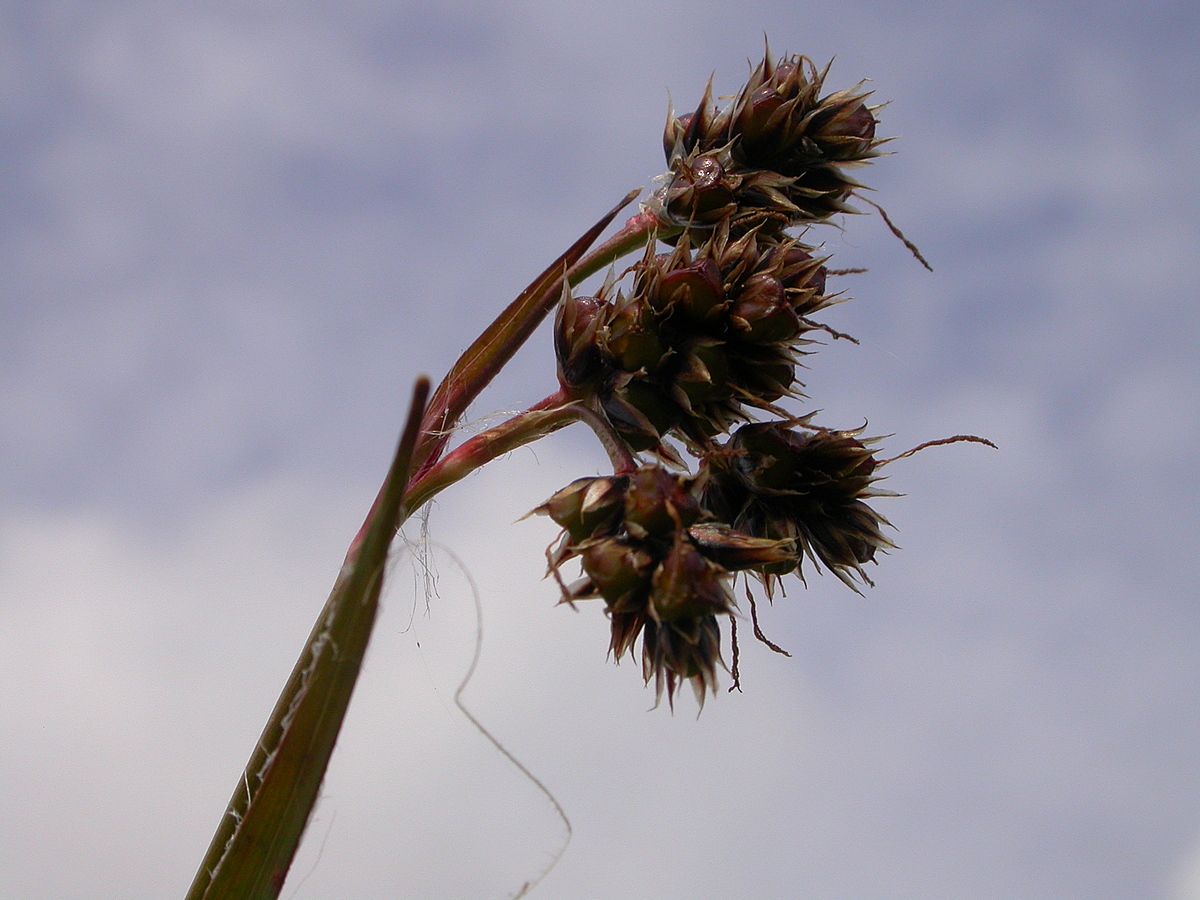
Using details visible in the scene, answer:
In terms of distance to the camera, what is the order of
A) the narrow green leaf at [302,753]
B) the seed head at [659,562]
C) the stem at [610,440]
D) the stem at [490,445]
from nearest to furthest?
the narrow green leaf at [302,753]
the seed head at [659,562]
the stem at [610,440]
the stem at [490,445]

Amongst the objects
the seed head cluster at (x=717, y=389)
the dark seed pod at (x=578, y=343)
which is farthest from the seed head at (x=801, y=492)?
the dark seed pod at (x=578, y=343)

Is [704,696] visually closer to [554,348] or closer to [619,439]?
[619,439]

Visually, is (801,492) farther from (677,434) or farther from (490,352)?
(490,352)

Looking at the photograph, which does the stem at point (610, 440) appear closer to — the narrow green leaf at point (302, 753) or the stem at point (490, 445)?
the stem at point (490, 445)

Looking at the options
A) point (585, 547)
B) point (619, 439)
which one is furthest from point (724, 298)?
point (585, 547)

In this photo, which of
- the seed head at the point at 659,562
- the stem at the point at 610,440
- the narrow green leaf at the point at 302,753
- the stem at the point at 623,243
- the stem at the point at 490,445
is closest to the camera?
the narrow green leaf at the point at 302,753

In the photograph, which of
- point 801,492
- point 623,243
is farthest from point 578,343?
point 801,492

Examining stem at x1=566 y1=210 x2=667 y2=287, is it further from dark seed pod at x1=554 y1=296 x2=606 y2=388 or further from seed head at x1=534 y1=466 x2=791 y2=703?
seed head at x1=534 y1=466 x2=791 y2=703

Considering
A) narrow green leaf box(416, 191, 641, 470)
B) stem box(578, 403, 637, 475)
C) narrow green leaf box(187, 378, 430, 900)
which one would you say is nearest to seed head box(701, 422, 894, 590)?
stem box(578, 403, 637, 475)
